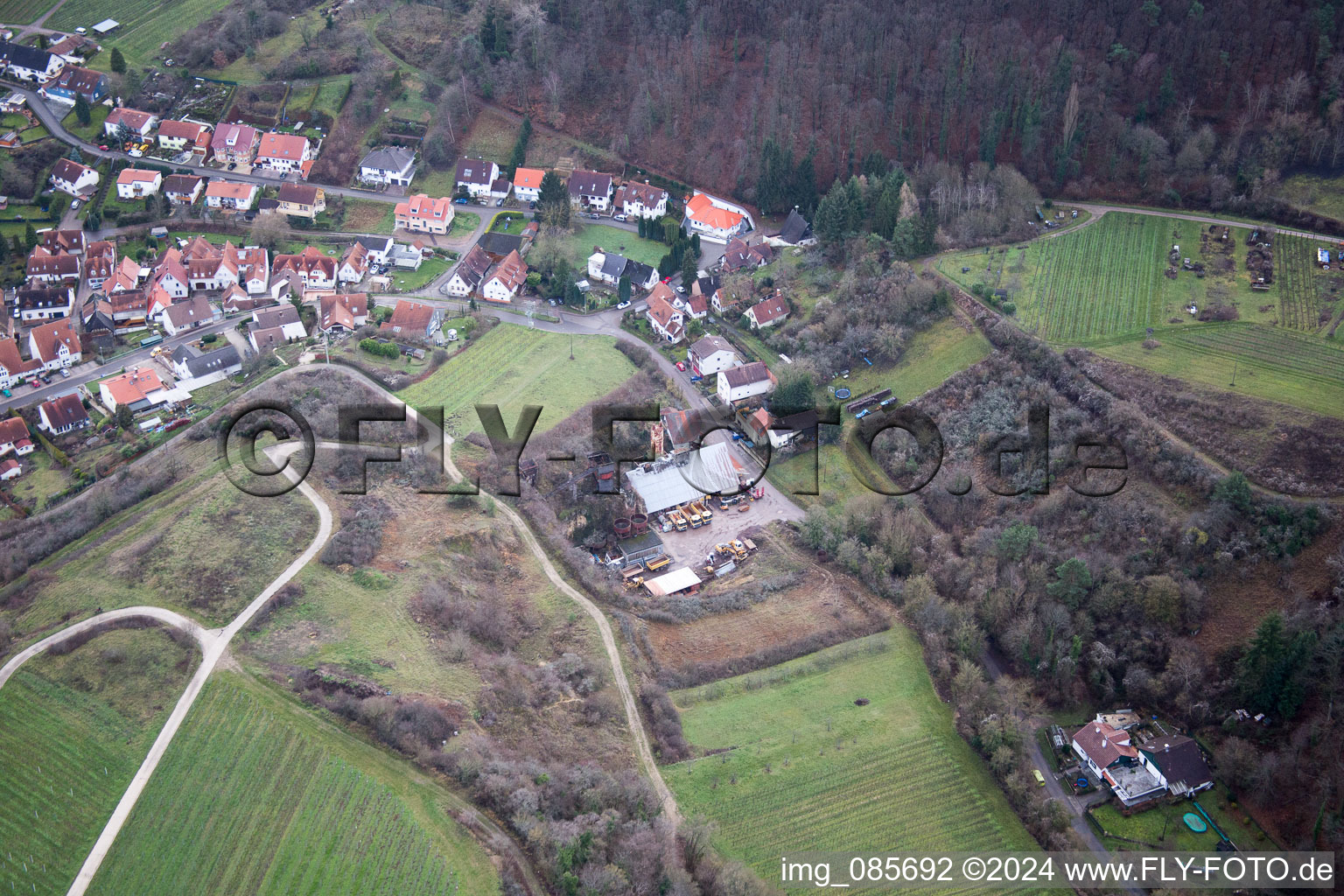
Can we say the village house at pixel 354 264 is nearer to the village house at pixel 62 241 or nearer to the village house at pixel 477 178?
the village house at pixel 477 178

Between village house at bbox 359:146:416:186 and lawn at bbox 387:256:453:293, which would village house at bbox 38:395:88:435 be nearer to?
lawn at bbox 387:256:453:293

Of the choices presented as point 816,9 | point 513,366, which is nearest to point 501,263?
point 513,366

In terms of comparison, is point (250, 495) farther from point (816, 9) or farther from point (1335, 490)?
point (816, 9)

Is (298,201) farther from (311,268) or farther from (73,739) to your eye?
(73,739)

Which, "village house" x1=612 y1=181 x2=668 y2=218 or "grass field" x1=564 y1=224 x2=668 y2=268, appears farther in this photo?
"village house" x1=612 y1=181 x2=668 y2=218

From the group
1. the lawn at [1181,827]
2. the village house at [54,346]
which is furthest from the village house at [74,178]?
the lawn at [1181,827]

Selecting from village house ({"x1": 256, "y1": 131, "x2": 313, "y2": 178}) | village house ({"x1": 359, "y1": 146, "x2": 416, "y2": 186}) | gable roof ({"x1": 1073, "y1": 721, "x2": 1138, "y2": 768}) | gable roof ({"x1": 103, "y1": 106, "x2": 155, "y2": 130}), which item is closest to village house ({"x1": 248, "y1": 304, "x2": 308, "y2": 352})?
village house ({"x1": 359, "y1": 146, "x2": 416, "y2": 186})
